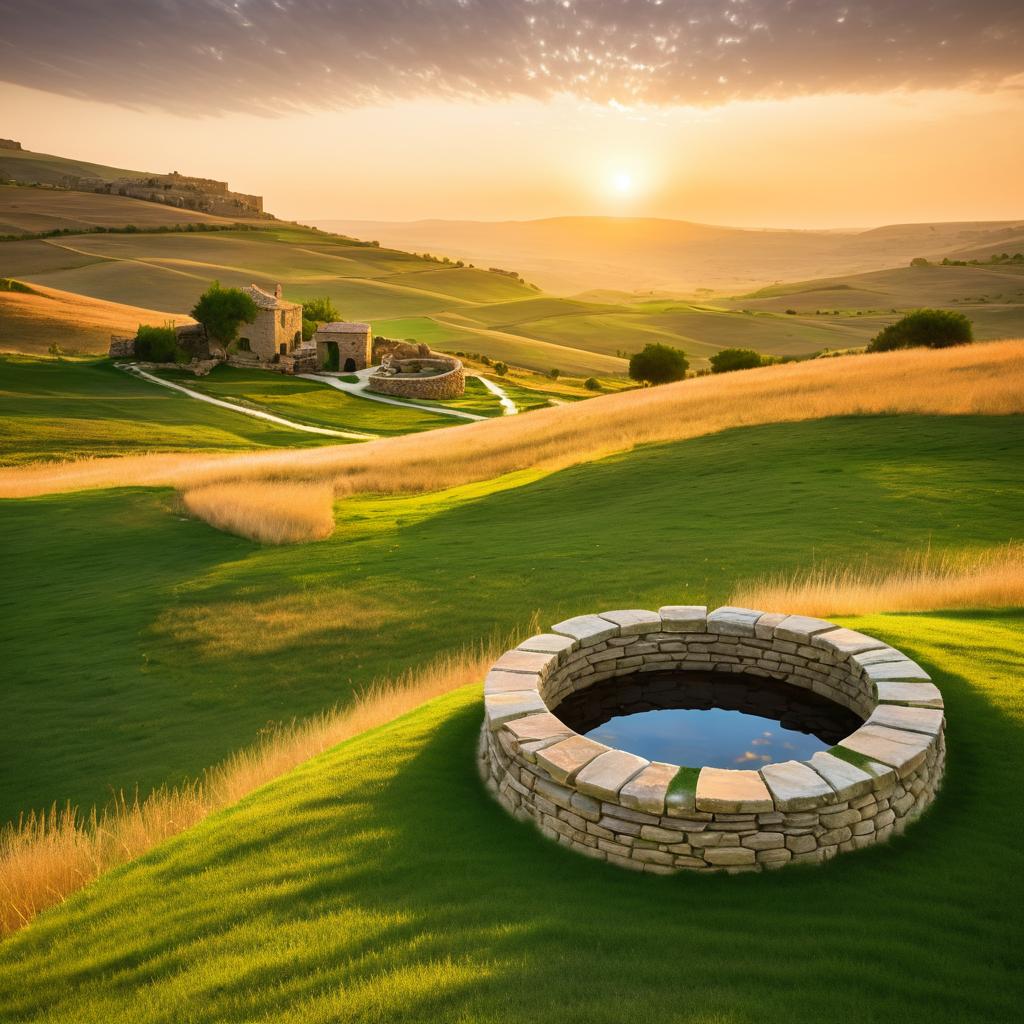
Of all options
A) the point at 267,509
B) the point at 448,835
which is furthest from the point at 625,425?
the point at 448,835

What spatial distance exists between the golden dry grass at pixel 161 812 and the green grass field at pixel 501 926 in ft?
1.86

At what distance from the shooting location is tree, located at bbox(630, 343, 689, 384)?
6700 cm

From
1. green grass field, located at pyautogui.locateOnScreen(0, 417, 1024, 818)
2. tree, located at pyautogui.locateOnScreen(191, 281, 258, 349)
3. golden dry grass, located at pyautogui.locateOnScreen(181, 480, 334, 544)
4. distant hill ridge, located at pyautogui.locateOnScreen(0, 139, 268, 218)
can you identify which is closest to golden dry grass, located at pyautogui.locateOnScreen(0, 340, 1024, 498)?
green grass field, located at pyautogui.locateOnScreen(0, 417, 1024, 818)

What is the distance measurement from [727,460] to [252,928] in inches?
660

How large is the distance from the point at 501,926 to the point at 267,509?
16887 mm

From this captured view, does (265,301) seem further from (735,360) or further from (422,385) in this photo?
(735,360)

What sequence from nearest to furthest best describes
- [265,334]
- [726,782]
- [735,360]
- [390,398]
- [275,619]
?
[726,782], [275,619], [390,398], [265,334], [735,360]

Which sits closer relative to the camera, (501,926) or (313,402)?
(501,926)

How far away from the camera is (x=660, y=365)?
67188 millimetres

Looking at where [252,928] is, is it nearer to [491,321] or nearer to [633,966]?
[633,966]

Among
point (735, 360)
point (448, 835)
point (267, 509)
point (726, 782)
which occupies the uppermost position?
point (735, 360)

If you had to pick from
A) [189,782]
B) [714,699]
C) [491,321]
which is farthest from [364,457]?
[491,321]

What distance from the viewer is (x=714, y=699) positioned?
8539mm

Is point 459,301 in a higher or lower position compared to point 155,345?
higher
